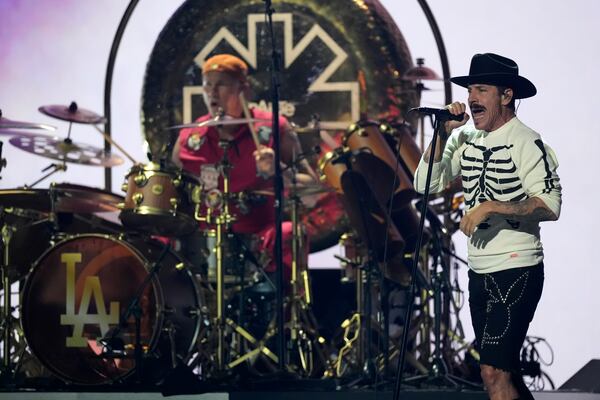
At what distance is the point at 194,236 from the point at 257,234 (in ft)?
1.46

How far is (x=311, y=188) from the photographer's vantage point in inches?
321

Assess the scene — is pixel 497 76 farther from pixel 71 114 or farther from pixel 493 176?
pixel 71 114

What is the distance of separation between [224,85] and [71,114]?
1.00 m

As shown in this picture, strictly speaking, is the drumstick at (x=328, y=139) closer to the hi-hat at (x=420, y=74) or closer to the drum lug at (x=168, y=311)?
the hi-hat at (x=420, y=74)

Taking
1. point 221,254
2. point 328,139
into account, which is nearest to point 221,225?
point 221,254

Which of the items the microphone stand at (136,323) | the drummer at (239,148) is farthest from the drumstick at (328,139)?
the microphone stand at (136,323)

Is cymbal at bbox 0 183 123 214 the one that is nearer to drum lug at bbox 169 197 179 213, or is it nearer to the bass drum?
the bass drum

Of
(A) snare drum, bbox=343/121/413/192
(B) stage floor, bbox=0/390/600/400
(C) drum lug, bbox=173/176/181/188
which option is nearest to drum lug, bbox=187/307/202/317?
(C) drum lug, bbox=173/176/181/188

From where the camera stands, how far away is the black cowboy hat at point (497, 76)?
528cm

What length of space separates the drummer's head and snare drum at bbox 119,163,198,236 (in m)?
0.93

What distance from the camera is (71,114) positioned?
8414 mm

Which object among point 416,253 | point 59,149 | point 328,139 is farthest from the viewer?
point 328,139

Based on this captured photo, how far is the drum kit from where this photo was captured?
306 inches

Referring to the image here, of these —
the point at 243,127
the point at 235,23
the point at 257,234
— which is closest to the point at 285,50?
the point at 235,23
